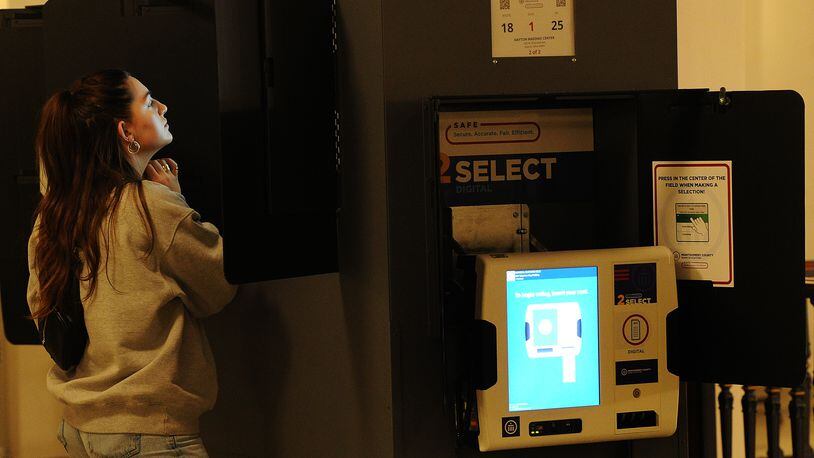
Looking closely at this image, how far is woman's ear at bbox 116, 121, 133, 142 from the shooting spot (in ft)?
6.91

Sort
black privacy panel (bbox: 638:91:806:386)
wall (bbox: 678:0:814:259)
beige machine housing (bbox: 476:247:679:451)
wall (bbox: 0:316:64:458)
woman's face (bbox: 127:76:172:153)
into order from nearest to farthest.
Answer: beige machine housing (bbox: 476:247:679:451)
black privacy panel (bbox: 638:91:806:386)
woman's face (bbox: 127:76:172:153)
wall (bbox: 0:316:64:458)
wall (bbox: 678:0:814:259)

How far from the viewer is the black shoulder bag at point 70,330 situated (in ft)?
6.80

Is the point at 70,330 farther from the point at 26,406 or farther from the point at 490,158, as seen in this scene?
the point at 26,406

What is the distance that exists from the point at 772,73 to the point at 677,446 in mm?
3842

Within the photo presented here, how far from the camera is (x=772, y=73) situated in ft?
17.4

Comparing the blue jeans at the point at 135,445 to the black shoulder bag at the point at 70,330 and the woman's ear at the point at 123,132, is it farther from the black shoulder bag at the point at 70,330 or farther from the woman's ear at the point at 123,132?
the woman's ear at the point at 123,132

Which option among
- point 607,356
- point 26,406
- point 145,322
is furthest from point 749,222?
point 26,406

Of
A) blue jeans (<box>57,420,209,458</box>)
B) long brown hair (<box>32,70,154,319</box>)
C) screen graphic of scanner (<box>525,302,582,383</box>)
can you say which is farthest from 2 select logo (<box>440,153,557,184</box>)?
blue jeans (<box>57,420,209,458</box>)

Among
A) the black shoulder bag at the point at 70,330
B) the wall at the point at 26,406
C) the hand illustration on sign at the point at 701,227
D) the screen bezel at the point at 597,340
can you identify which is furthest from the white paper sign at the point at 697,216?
the wall at the point at 26,406

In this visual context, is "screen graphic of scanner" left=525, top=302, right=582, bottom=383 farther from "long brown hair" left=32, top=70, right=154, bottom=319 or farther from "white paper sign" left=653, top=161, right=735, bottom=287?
"long brown hair" left=32, top=70, right=154, bottom=319

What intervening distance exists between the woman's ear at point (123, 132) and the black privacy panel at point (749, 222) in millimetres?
1173

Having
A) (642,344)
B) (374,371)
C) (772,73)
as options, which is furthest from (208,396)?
(772,73)

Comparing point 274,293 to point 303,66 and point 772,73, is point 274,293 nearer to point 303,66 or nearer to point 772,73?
point 303,66

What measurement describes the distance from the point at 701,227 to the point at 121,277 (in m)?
1.30
